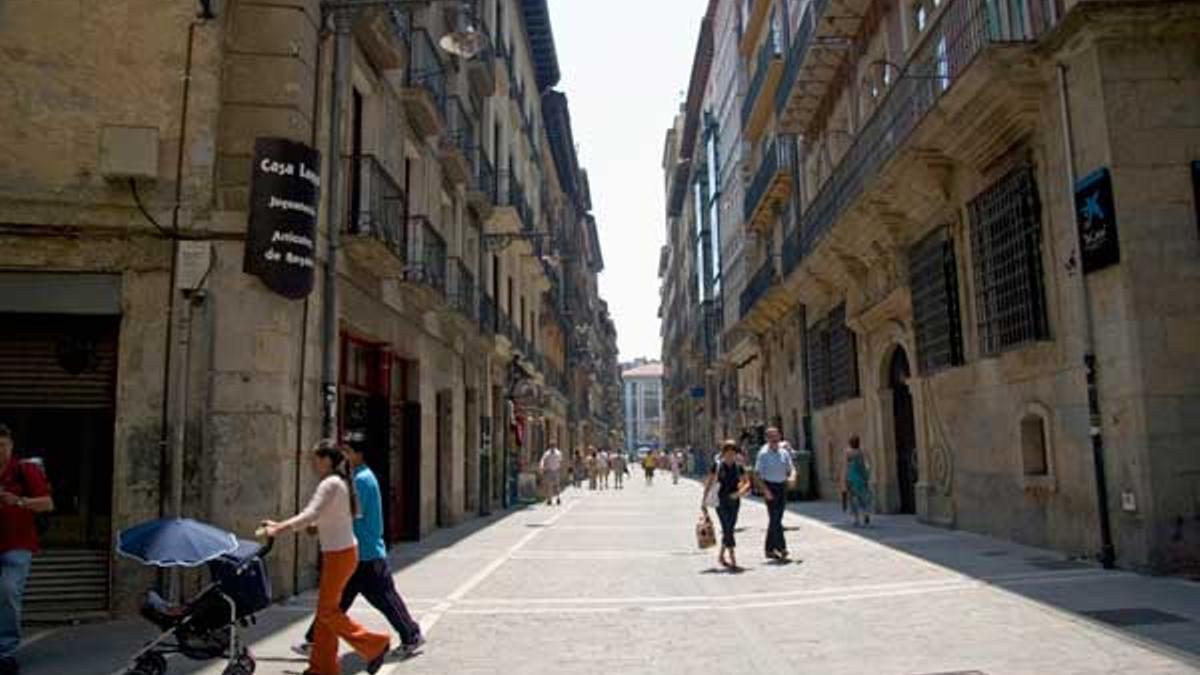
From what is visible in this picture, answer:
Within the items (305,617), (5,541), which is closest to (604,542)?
(305,617)

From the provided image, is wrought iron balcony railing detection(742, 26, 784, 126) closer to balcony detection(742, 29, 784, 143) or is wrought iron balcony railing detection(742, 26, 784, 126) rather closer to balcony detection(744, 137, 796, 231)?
balcony detection(742, 29, 784, 143)

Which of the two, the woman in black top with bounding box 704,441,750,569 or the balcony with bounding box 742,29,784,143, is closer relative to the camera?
the woman in black top with bounding box 704,441,750,569

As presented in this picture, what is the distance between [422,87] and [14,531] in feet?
34.1

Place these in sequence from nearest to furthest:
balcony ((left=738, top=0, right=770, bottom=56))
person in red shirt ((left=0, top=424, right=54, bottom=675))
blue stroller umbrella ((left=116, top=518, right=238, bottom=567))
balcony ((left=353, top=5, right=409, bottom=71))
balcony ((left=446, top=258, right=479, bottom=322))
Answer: blue stroller umbrella ((left=116, top=518, right=238, bottom=567)) → person in red shirt ((left=0, top=424, right=54, bottom=675)) → balcony ((left=353, top=5, right=409, bottom=71)) → balcony ((left=446, top=258, right=479, bottom=322)) → balcony ((left=738, top=0, right=770, bottom=56))

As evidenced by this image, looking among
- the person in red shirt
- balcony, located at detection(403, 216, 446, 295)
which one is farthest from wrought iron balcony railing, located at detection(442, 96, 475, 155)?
the person in red shirt

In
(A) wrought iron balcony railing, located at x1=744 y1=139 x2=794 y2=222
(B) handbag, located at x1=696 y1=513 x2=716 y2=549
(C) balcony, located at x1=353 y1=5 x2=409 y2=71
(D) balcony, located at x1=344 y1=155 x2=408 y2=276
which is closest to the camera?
(D) balcony, located at x1=344 y1=155 x2=408 y2=276

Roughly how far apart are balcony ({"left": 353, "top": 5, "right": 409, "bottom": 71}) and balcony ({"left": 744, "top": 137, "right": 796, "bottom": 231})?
14.2 m

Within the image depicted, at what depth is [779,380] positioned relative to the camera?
3094 centimetres

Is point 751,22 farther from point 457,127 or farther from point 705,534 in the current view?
point 705,534

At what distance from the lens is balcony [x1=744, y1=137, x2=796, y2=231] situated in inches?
1054

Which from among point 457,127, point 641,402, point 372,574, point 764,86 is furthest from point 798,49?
point 641,402

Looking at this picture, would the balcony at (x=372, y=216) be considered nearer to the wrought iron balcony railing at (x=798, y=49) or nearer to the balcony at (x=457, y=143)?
the balcony at (x=457, y=143)

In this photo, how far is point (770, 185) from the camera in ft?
92.1

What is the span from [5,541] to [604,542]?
10.1m
